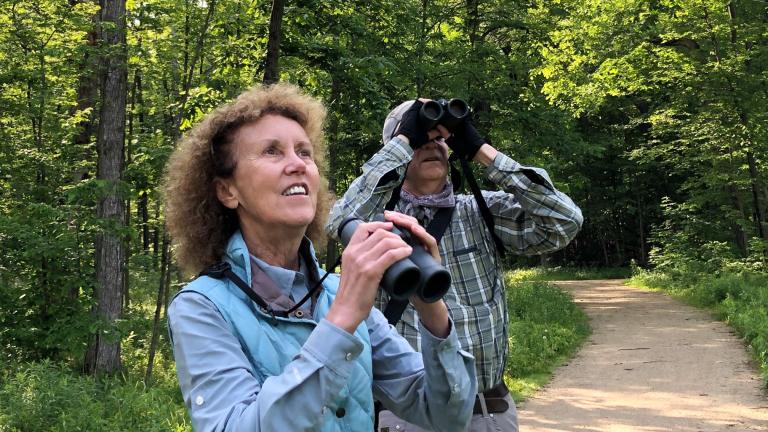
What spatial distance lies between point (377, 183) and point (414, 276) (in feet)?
5.03

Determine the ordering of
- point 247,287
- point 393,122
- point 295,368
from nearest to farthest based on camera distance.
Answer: point 295,368 → point 247,287 → point 393,122

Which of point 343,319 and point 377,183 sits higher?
point 377,183

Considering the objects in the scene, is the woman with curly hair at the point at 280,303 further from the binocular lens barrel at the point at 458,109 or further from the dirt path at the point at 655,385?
the dirt path at the point at 655,385

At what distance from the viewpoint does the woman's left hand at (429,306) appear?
150cm

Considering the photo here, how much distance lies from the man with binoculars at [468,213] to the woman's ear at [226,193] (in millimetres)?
1068

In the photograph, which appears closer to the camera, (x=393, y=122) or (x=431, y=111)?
(x=431, y=111)

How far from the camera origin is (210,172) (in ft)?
5.73

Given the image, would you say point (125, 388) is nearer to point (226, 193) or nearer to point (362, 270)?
point (226, 193)

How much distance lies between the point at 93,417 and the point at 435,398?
17.1 ft

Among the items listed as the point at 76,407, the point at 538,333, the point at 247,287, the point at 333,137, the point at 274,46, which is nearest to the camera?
the point at 247,287

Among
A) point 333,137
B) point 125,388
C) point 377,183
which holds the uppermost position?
point 333,137

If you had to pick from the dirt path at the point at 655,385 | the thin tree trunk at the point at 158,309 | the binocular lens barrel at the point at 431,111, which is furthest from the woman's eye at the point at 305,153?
the thin tree trunk at the point at 158,309

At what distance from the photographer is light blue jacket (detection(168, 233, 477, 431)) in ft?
4.22

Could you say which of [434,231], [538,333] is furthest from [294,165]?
[538,333]
